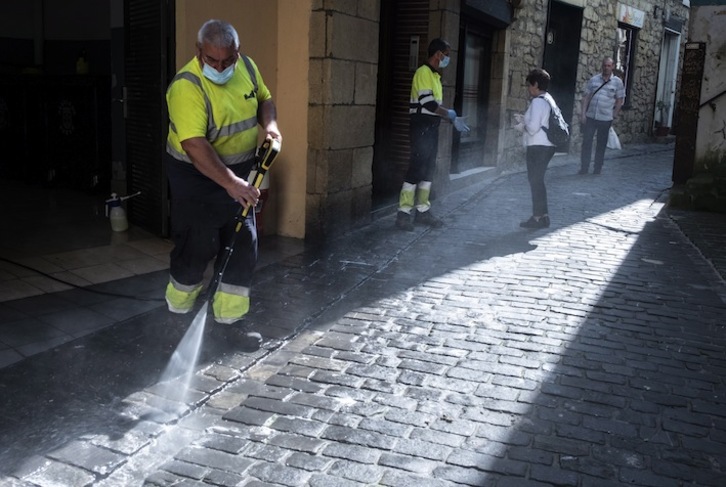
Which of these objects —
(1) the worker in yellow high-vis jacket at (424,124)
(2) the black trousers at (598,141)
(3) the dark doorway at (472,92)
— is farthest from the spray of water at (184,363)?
(2) the black trousers at (598,141)

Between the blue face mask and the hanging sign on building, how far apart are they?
15491 millimetres

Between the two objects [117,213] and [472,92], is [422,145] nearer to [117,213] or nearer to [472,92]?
[117,213]

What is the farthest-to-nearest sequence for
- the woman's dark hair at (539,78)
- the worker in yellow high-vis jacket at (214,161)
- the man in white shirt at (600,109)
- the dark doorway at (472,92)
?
the man in white shirt at (600,109) < the dark doorway at (472,92) < the woman's dark hair at (539,78) < the worker in yellow high-vis jacket at (214,161)

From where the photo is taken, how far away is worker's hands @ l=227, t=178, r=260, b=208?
3938mm

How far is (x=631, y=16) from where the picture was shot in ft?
58.9

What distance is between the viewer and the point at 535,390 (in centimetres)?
393

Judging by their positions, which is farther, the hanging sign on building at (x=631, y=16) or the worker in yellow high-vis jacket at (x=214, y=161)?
the hanging sign on building at (x=631, y=16)

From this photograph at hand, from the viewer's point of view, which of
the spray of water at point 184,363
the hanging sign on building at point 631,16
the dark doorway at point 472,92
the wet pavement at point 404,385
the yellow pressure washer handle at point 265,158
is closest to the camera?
the wet pavement at point 404,385

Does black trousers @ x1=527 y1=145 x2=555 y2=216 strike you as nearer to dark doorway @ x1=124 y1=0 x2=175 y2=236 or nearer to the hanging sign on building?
dark doorway @ x1=124 y1=0 x2=175 y2=236

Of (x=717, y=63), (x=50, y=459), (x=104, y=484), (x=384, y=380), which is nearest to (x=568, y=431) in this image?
(x=384, y=380)

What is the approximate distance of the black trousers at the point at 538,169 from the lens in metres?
8.14

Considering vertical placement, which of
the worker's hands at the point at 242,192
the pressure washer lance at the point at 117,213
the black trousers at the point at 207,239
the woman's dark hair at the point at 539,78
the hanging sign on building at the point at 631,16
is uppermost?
the hanging sign on building at the point at 631,16

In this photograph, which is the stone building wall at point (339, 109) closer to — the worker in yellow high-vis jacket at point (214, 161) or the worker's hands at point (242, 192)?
the worker in yellow high-vis jacket at point (214, 161)

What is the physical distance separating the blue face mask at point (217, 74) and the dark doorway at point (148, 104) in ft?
8.43
